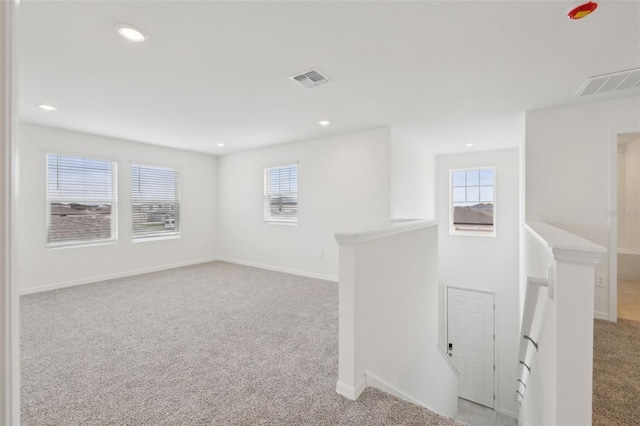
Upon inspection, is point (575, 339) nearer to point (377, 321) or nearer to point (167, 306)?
point (377, 321)

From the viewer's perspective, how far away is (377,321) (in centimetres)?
214

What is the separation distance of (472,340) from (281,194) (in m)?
4.85

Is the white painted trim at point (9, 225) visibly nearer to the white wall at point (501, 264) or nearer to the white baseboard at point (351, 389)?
the white baseboard at point (351, 389)

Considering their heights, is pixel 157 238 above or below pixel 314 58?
below

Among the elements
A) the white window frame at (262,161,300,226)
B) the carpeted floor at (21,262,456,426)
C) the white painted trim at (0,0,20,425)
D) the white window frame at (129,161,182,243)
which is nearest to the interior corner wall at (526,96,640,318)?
the carpeted floor at (21,262,456,426)

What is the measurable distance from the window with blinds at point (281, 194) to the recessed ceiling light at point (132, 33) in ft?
11.0

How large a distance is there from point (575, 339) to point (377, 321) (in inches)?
45.8

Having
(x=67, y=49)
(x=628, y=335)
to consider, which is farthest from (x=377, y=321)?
(x=67, y=49)

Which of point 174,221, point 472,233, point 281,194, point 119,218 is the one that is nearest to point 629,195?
point 472,233

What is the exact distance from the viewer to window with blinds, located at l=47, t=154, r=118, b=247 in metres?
4.15

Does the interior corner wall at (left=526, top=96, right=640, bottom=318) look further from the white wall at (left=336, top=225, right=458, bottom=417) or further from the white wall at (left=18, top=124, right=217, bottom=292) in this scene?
the white wall at (left=18, top=124, right=217, bottom=292)

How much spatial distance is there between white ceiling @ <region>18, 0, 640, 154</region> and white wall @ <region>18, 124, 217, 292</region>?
2.08 ft

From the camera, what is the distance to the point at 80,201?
4391 millimetres

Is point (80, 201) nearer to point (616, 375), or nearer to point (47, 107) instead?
point (47, 107)
